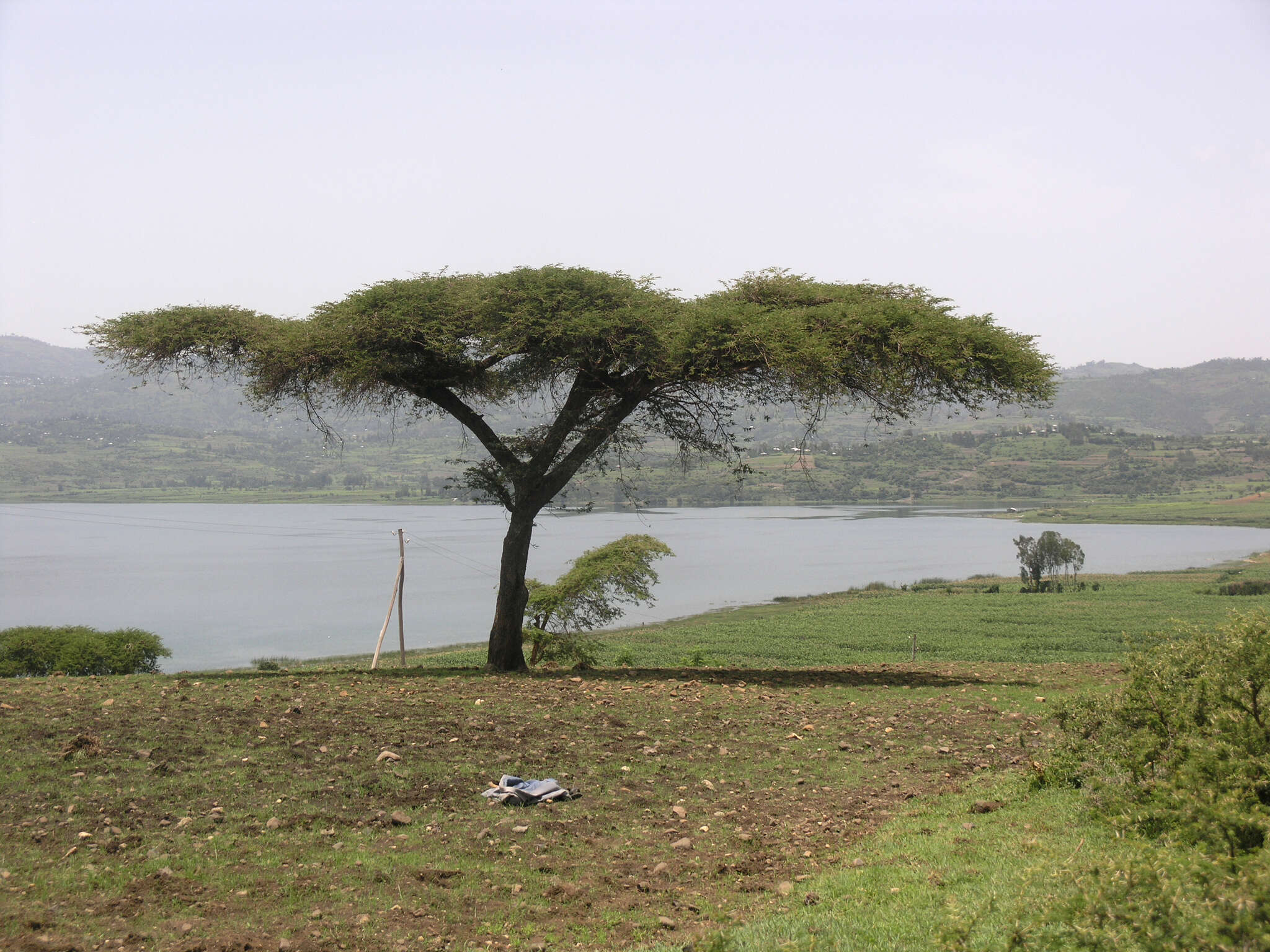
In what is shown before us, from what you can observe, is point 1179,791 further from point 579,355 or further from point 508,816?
point 579,355

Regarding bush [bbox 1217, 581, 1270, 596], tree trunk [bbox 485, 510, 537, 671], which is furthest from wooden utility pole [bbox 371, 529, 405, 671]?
bush [bbox 1217, 581, 1270, 596]

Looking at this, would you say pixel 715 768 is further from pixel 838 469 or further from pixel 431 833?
pixel 838 469

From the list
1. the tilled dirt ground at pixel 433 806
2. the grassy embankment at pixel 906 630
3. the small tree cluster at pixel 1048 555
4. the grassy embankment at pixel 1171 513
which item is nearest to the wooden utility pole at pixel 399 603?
the grassy embankment at pixel 906 630

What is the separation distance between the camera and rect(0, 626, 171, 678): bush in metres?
21.4

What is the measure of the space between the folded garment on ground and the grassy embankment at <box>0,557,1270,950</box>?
17 cm

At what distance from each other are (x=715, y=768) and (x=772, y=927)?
13.0ft

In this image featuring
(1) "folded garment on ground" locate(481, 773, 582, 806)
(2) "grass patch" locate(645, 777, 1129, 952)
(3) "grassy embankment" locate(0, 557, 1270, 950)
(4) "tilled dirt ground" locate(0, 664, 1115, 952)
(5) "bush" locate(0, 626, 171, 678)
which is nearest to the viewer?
(2) "grass patch" locate(645, 777, 1129, 952)

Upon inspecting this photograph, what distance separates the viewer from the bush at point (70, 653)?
70.3 ft

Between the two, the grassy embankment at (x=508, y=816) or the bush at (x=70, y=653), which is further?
the bush at (x=70, y=653)

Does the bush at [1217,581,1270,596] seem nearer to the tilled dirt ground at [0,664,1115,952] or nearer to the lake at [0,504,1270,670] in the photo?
the lake at [0,504,1270,670]

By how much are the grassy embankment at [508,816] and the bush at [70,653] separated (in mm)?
10809

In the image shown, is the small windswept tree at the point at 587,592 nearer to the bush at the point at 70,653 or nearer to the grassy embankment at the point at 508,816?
the bush at the point at 70,653

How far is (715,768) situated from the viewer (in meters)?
8.62

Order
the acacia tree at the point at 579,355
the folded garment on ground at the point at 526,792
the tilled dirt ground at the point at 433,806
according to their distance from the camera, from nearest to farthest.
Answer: the tilled dirt ground at the point at 433,806 → the folded garment on ground at the point at 526,792 → the acacia tree at the point at 579,355
